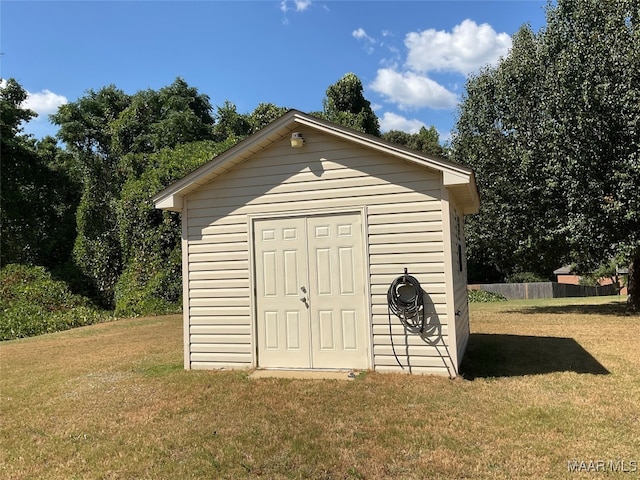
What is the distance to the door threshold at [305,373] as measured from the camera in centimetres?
601

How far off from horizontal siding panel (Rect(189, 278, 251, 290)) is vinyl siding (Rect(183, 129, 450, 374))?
1 cm

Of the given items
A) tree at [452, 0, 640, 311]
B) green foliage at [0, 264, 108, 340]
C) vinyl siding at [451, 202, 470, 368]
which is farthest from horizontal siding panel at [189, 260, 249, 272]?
green foliage at [0, 264, 108, 340]

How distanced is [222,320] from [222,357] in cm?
53

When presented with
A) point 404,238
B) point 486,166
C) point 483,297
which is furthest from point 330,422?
point 483,297

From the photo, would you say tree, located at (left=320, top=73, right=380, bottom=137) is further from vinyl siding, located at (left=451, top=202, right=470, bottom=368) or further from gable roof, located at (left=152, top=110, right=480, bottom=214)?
gable roof, located at (left=152, top=110, right=480, bottom=214)

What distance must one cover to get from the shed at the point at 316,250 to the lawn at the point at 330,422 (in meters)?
0.50

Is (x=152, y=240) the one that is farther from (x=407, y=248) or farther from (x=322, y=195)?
(x=407, y=248)

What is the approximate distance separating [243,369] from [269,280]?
1310mm

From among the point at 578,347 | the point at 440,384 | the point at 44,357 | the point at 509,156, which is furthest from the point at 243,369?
the point at 509,156

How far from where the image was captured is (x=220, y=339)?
6.75 meters

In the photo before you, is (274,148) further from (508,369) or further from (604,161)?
(604,161)

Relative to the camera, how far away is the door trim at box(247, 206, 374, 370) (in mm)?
6152

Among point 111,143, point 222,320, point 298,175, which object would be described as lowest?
point 222,320

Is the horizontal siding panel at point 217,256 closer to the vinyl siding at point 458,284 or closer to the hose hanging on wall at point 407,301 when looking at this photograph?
the hose hanging on wall at point 407,301
